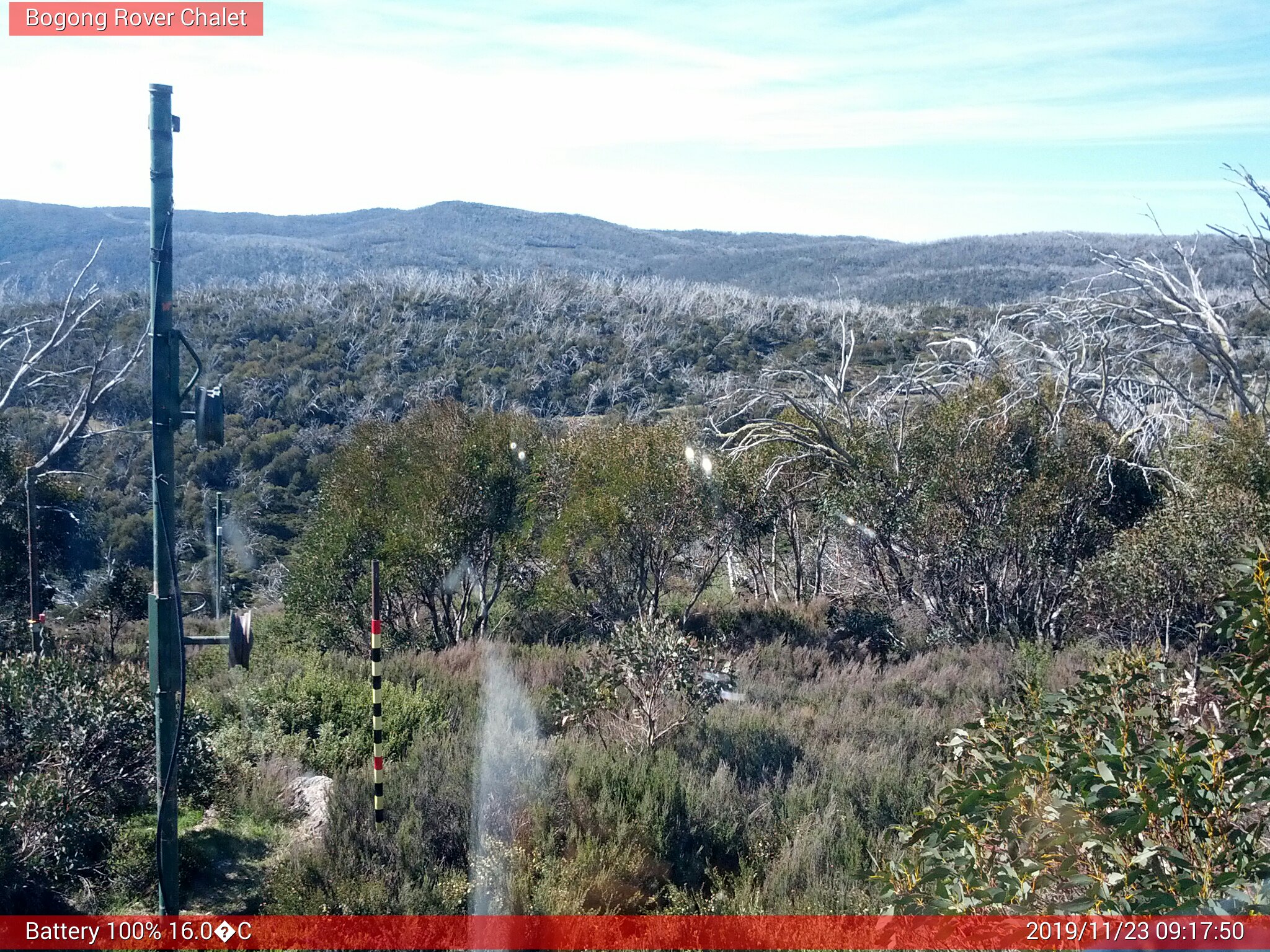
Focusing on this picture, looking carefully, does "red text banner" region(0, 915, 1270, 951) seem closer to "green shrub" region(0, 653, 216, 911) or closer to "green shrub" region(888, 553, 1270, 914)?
"green shrub" region(0, 653, 216, 911)

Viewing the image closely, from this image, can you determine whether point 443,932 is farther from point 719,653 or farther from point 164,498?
point 719,653

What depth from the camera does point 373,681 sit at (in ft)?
18.7

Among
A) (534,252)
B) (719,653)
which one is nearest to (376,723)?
(719,653)

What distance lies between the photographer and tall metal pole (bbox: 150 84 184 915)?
425 centimetres

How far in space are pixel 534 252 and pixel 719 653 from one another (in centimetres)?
7088

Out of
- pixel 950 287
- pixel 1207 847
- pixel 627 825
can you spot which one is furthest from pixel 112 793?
pixel 950 287

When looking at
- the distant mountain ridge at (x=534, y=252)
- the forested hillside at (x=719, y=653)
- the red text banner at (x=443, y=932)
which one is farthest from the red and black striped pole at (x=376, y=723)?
the distant mountain ridge at (x=534, y=252)

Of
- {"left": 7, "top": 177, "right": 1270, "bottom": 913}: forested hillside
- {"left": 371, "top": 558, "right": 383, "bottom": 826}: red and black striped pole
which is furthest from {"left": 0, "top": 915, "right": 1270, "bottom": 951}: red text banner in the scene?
{"left": 371, "top": 558, "right": 383, "bottom": 826}: red and black striped pole

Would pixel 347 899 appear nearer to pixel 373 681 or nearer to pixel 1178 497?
pixel 373 681

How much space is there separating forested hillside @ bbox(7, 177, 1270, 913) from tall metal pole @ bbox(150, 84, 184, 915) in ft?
2.87

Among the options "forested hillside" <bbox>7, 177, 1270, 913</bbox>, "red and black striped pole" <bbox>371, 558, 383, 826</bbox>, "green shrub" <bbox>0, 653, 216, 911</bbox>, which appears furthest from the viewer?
"red and black striped pole" <bbox>371, 558, 383, 826</bbox>

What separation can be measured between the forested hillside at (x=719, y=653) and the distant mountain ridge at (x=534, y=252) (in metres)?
23.5

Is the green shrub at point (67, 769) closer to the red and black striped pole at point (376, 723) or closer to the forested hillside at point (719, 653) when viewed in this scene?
the forested hillside at point (719, 653)

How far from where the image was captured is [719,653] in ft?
35.8
